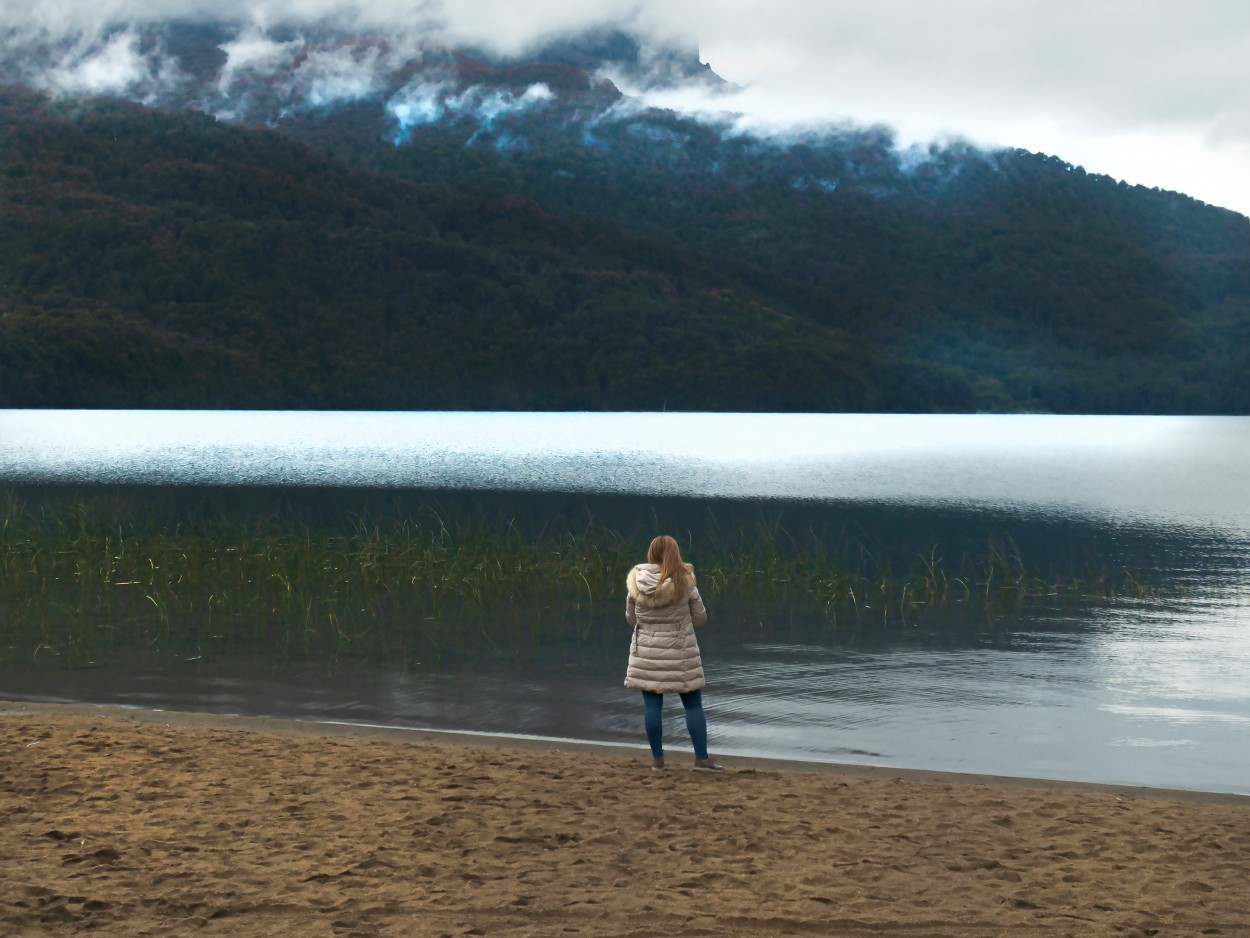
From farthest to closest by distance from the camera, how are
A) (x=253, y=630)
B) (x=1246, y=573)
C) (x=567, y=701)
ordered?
(x=1246, y=573), (x=253, y=630), (x=567, y=701)

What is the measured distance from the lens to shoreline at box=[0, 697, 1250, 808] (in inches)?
388

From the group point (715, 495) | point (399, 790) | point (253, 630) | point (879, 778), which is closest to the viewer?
point (399, 790)

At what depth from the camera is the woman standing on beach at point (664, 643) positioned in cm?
989

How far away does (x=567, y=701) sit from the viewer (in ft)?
47.0

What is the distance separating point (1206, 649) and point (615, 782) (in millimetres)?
13196

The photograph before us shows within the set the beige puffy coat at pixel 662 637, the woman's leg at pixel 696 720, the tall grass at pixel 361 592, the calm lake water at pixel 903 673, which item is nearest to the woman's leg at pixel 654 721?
the beige puffy coat at pixel 662 637

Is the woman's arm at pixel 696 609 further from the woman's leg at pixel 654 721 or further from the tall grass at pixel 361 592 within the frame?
the tall grass at pixel 361 592

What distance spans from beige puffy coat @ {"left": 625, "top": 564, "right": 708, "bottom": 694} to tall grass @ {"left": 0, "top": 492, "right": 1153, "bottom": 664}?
710cm

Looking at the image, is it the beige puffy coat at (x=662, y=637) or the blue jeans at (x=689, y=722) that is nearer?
the beige puffy coat at (x=662, y=637)

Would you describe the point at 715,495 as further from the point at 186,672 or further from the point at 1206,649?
the point at 186,672

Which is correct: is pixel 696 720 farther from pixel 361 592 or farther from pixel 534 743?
pixel 361 592

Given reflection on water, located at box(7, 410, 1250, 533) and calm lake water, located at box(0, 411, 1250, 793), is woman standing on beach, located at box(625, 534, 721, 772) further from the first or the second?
reflection on water, located at box(7, 410, 1250, 533)

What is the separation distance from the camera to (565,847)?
7641 millimetres

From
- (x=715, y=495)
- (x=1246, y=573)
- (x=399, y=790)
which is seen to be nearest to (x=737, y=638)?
(x=399, y=790)
